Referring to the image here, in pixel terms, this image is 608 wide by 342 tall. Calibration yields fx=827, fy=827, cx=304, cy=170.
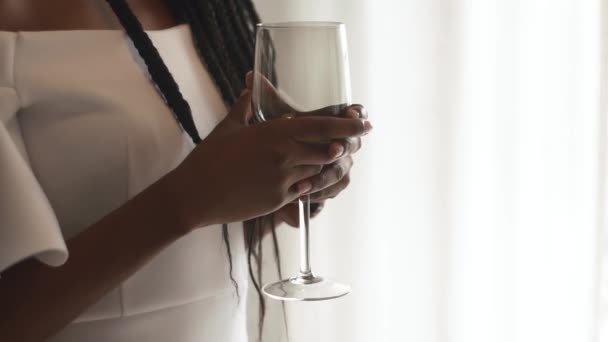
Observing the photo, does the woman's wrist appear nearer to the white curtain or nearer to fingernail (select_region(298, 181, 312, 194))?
fingernail (select_region(298, 181, 312, 194))

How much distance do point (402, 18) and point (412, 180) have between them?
277 mm

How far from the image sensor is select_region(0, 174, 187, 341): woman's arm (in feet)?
2.43

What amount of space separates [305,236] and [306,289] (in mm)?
52

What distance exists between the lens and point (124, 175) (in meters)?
0.83

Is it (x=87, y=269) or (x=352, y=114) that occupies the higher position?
(x=352, y=114)

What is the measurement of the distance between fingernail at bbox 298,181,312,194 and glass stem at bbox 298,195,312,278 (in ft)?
0.05

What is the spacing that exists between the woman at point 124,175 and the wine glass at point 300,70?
17 millimetres

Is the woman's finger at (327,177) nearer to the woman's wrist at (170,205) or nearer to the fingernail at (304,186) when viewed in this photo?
the fingernail at (304,186)

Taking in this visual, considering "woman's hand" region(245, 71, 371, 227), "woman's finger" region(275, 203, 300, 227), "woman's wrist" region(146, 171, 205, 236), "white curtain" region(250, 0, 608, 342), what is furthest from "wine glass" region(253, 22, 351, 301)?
"white curtain" region(250, 0, 608, 342)

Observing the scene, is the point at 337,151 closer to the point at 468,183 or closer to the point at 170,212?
the point at 170,212

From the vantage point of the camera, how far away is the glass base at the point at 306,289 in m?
0.77

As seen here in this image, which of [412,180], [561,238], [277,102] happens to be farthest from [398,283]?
[277,102]

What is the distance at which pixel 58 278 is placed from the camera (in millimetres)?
750

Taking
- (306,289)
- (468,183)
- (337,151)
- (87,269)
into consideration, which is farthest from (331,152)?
(468,183)
